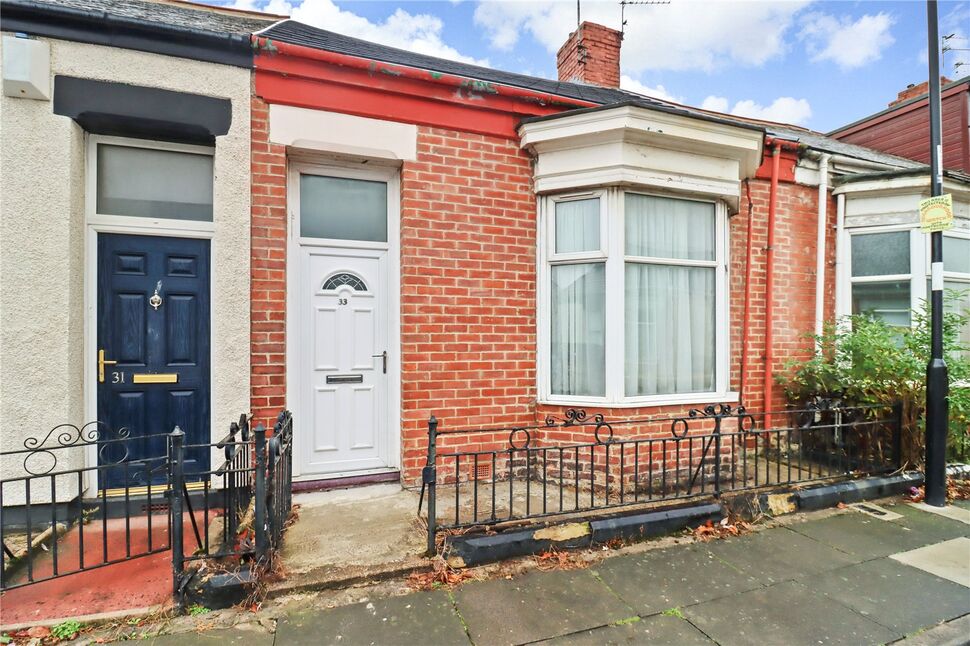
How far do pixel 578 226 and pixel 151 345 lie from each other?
375 cm

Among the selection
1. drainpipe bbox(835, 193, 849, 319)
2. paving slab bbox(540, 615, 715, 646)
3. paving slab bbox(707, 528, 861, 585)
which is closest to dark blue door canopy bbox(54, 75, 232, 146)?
paving slab bbox(540, 615, 715, 646)

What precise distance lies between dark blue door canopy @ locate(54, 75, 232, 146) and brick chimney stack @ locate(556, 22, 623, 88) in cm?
594

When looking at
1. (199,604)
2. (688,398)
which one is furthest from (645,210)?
(199,604)

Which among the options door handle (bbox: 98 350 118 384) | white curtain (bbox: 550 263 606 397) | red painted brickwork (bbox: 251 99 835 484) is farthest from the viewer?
white curtain (bbox: 550 263 606 397)

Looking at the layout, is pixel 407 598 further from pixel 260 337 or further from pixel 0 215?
pixel 0 215

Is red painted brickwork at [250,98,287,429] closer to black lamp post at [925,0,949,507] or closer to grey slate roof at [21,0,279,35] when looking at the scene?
grey slate roof at [21,0,279,35]

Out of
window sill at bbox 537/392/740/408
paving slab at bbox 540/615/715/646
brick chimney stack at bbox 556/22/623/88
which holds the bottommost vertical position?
paving slab at bbox 540/615/715/646

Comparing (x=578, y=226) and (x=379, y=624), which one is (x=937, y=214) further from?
(x=379, y=624)

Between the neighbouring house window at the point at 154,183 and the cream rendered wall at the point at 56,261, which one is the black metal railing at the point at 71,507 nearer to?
the cream rendered wall at the point at 56,261

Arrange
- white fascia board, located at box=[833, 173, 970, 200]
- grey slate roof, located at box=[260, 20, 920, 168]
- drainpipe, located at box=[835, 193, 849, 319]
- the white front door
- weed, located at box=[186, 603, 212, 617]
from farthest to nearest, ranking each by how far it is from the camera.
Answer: drainpipe, located at box=[835, 193, 849, 319] → white fascia board, located at box=[833, 173, 970, 200] → grey slate roof, located at box=[260, 20, 920, 168] → the white front door → weed, located at box=[186, 603, 212, 617]

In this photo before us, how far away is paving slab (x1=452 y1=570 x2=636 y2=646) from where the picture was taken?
2.40 m

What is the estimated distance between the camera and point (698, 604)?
105 inches

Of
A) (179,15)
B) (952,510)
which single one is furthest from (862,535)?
(179,15)

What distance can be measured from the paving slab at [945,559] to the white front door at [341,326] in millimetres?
3959
